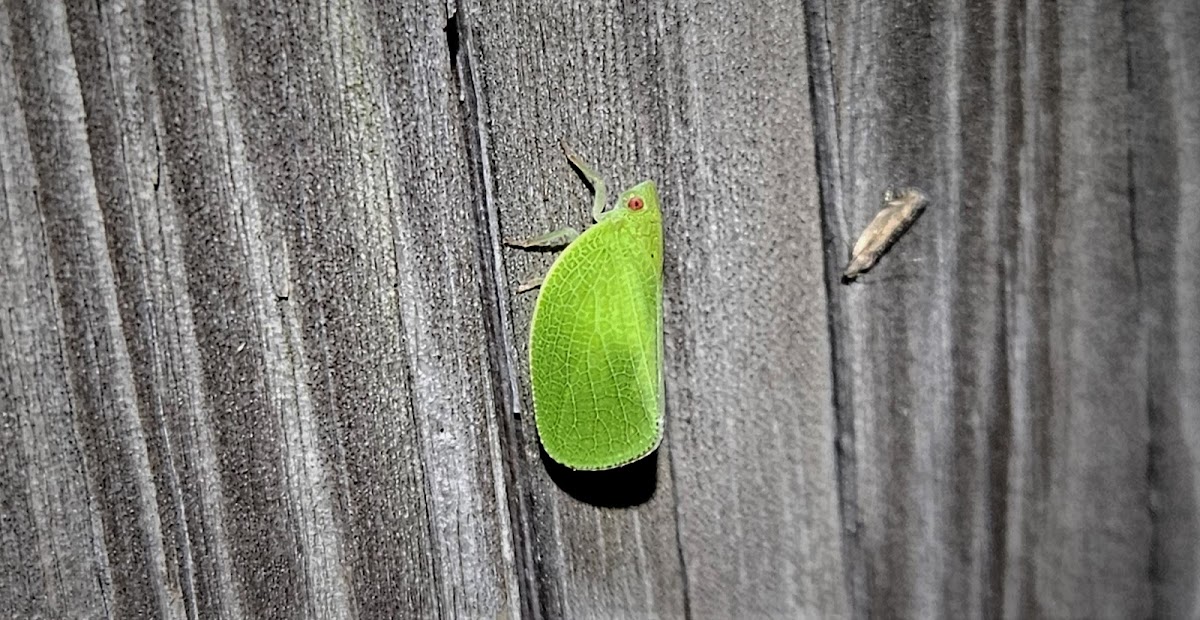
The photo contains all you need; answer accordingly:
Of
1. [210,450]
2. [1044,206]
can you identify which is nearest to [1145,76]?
[1044,206]

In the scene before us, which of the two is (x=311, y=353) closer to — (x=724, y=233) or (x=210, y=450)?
(x=210, y=450)

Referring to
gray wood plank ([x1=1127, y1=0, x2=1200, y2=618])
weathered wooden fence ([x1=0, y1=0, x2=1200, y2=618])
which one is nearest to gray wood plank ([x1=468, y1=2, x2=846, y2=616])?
weathered wooden fence ([x1=0, y1=0, x2=1200, y2=618])

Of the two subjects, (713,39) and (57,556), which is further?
(713,39)

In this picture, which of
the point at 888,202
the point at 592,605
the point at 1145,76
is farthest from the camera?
the point at 592,605

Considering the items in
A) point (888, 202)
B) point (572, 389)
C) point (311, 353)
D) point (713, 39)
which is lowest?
point (572, 389)

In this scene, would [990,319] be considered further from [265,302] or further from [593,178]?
[265,302]

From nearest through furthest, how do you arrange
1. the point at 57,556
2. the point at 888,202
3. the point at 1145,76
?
the point at 57,556, the point at 1145,76, the point at 888,202
